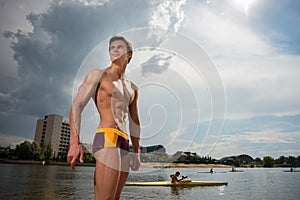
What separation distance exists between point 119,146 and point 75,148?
0.44 metres

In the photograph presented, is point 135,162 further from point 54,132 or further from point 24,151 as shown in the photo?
point 54,132

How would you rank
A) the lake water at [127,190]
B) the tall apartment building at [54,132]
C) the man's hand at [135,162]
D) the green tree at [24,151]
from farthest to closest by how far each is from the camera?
the tall apartment building at [54,132] → the green tree at [24,151] → the lake water at [127,190] → the man's hand at [135,162]

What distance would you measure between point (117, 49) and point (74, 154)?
3.97ft

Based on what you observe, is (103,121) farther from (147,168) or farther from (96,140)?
(147,168)

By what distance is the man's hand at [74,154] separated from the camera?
2.46m

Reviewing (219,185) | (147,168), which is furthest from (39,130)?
(147,168)

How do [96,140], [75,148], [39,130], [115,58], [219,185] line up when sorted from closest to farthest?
[75,148] → [96,140] → [115,58] → [219,185] → [39,130]

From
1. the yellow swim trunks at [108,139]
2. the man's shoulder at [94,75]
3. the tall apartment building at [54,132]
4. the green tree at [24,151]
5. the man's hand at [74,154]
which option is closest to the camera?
the man's hand at [74,154]

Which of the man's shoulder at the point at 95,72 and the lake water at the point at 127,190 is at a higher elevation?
the man's shoulder at the point at 95,72

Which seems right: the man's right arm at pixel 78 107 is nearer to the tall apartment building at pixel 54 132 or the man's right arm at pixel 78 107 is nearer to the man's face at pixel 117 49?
the man's face at pixel 117 49

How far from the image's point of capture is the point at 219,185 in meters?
32.2

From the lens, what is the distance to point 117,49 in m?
2.88

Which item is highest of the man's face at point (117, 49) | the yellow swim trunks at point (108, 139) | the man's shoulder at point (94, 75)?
the man's face at point (117, 49)

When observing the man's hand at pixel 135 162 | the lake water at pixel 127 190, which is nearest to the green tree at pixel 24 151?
the lake water at pixel 127 190
